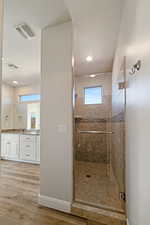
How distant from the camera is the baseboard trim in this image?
1593mm

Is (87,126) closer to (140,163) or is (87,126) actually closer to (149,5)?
(140,163)

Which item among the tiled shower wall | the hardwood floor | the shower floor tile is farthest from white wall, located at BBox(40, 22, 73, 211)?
the tiled shower wall

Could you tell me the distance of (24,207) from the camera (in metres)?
1.67

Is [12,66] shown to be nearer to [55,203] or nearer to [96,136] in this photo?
[96,136]

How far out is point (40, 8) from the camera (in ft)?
5.40

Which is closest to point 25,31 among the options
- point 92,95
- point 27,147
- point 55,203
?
point 92,95

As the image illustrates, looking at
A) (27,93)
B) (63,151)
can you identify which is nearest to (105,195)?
(63,151)

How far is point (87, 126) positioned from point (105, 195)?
175 cm

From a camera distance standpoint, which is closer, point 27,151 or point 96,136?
point 96,136

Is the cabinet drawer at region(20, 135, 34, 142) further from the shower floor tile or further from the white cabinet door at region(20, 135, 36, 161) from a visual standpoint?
the shower floor tile

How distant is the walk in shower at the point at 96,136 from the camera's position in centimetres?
212

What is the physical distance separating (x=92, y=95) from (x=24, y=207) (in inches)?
116

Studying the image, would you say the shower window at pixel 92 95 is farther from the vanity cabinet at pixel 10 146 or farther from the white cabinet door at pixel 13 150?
the white cabinet door at pixel 13 150

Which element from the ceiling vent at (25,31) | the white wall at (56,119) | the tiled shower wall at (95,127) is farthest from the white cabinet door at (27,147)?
the ceiling vent at (25,31)
